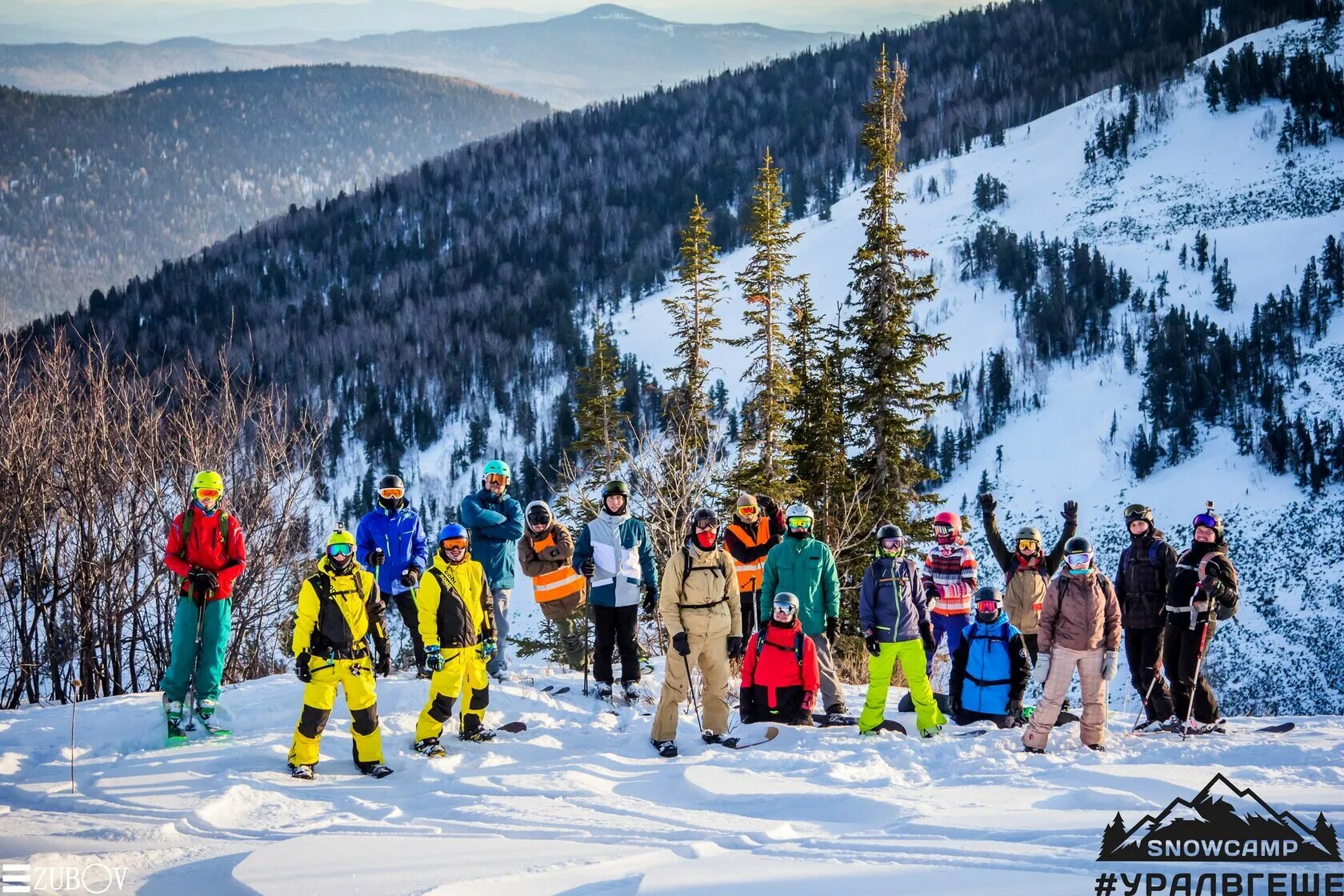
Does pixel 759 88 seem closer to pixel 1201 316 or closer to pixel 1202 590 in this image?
pixel 1201 316

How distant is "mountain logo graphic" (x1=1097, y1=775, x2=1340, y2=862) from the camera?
4.29 metres

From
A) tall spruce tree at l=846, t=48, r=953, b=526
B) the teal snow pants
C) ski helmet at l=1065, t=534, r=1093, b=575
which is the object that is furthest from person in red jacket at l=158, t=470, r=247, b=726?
tall spruce tree at l=846, t=48, r=953, b=526

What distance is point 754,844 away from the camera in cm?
471

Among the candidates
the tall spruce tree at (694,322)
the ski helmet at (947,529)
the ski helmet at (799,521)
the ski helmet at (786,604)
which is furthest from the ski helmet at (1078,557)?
the tall spruce tree at (694,322)

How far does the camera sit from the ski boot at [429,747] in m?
6.48

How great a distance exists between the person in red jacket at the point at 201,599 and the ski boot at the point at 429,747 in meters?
1.54

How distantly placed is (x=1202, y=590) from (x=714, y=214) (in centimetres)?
10483

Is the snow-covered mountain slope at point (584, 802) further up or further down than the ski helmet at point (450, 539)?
further down

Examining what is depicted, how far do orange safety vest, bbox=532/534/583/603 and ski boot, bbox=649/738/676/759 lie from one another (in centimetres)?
192

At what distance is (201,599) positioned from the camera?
268 inches

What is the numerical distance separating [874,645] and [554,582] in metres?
2.86

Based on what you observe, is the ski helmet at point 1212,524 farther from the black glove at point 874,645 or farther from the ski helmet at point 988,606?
the black glove at point 874,645

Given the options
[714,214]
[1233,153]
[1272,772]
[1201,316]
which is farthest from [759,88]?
[1272,772]

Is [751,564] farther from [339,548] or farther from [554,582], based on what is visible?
[339,548]
